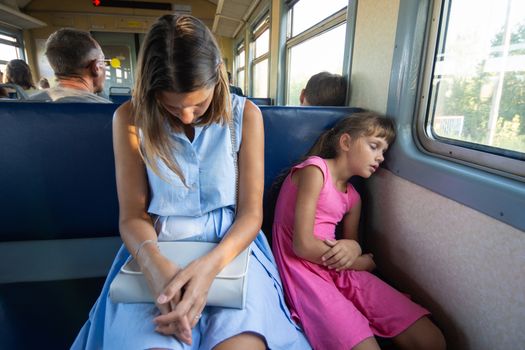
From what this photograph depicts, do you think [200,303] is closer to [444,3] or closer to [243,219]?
[243,219]

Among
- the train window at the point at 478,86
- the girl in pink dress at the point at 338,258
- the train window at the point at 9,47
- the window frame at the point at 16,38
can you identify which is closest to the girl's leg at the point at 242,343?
the girl in pink dress at the point at 338,258

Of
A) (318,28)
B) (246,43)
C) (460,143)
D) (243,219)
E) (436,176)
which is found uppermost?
(246,43)

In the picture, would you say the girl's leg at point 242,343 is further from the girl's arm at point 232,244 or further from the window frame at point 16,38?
the window frame at point 16,38

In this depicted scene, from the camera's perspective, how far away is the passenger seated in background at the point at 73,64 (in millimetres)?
1866

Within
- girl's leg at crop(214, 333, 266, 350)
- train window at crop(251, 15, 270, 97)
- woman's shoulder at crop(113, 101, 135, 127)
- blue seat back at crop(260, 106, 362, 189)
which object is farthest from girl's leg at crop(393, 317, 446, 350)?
train window at crop(251, 15, 270, 97)

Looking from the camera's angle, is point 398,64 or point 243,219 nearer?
point 243,219

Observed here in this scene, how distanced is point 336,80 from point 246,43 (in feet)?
18.3

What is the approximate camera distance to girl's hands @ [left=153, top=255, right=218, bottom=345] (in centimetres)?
75

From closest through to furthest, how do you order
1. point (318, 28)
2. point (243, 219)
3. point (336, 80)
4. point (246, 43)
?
point (243, 219) < point (336, 80) < point (318, 28) < point (246, 43)

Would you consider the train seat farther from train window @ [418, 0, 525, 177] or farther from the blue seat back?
train window @ [418, 0, 525, 177]

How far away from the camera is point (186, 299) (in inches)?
30.6

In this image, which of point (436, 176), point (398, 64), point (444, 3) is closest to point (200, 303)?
point (436, 176)

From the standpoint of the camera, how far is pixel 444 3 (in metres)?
1.11

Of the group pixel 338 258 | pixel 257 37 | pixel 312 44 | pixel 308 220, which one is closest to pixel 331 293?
pixel 338 258
